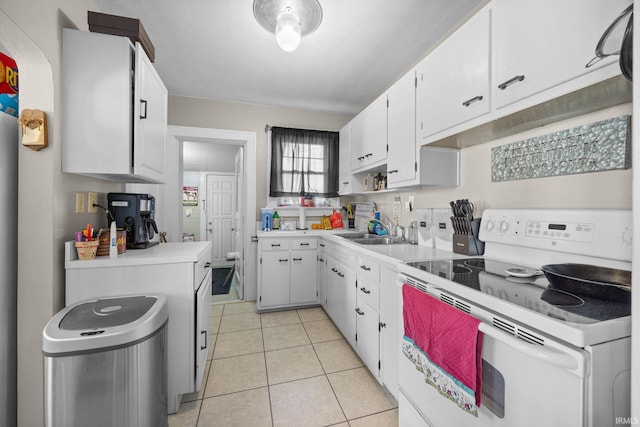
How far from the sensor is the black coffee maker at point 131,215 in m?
1.67

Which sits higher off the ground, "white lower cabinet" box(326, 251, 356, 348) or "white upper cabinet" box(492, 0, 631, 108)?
"white upper cabinet" box(492, 0, 631, 108)

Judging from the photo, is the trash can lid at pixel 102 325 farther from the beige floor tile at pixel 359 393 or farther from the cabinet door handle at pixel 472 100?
the cabinet door handle at pixel 472 100

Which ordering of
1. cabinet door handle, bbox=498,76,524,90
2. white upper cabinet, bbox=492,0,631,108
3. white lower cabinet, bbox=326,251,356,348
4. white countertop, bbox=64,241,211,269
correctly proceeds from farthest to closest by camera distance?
white lower cabinet, bbox=326,251,356,348 → white countertop, bbox=64,241,211,269 → cabinet door handle, bbox=498,76,524,90 → white upper cabinet, bbox=492,0,631,108

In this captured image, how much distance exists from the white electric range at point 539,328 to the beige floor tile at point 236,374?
1.03 meters

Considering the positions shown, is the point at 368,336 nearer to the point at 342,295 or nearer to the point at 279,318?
the point at 342,295

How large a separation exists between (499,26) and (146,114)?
194 cm

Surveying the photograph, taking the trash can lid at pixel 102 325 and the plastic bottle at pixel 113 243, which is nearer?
the trash can lid at pixel 102 325

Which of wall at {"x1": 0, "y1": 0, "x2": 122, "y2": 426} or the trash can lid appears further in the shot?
wall at {"x1": 0, "y1": 0, "x2": 122, "y2": 426}

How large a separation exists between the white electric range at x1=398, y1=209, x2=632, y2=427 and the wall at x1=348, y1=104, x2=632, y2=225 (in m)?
0.09

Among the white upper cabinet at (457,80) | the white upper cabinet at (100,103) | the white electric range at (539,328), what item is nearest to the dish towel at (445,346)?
the white electric range at (539,328)

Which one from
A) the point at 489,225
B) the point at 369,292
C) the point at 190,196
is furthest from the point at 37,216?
the point at 190,196

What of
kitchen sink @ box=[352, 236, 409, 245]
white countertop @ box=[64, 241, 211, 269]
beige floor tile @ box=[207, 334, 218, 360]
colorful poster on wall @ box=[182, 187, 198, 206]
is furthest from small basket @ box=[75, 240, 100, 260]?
colorful poster on wall @ box=[182, 187, 198, 206]

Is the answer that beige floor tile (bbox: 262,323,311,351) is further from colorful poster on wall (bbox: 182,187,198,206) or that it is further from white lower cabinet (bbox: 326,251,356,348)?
colorful poster on wall (bbox: 182,187,198,206)

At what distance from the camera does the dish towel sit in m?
0.89
